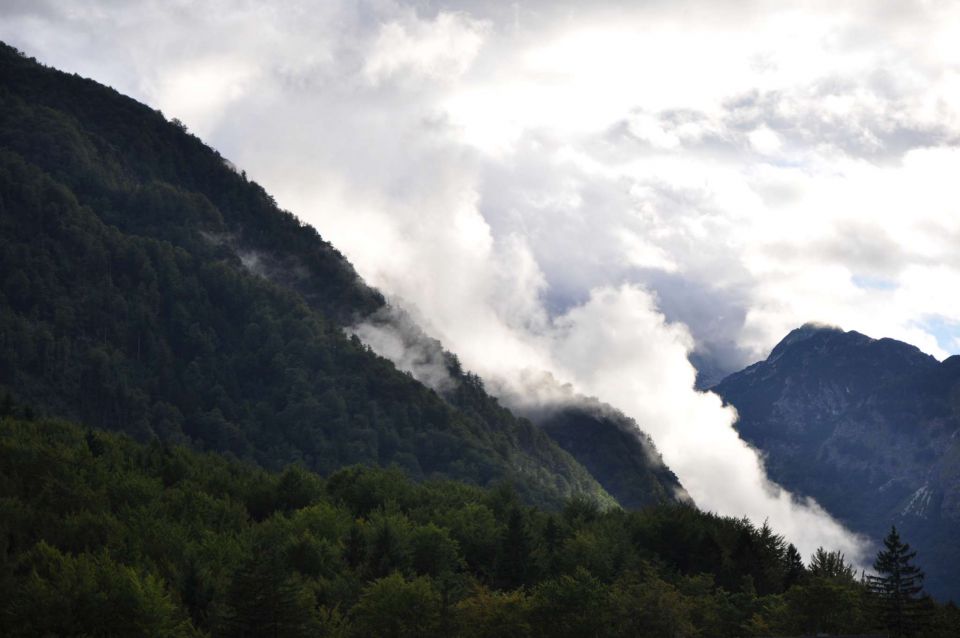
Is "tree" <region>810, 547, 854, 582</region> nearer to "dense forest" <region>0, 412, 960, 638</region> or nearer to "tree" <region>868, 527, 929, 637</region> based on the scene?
"dense forest" <region>0, 412, 960, 638</region>

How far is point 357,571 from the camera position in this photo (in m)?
152

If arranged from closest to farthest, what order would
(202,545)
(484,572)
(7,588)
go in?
(7,588), (202,545), (484,572)

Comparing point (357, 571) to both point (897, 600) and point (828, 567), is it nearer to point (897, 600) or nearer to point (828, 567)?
point (897, 600)

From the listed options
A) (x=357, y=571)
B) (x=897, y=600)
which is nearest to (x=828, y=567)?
(x=897, y=600)

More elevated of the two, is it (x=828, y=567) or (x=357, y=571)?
(x=828, y=567)

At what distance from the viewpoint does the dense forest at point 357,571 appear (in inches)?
4323

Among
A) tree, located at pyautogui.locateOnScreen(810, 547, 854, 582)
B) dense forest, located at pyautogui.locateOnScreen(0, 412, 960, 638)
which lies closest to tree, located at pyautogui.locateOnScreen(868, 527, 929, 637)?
dense forest, located at pyautogui.locateOnScreen(0, 412, 960, 638)

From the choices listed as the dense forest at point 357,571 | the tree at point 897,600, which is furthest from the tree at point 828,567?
the tree at point 897,600

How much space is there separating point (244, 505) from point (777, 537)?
3625 inches

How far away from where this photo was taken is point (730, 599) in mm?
154375

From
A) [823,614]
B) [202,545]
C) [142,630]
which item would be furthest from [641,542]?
[142,630]

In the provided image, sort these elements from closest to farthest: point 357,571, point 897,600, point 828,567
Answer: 1. point 897,600
2. point 357,571
3. point 828,567

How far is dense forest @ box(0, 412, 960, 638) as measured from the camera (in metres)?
110

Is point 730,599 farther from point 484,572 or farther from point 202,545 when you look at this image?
point 202,545
